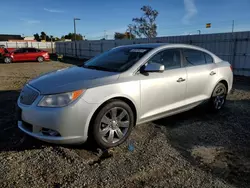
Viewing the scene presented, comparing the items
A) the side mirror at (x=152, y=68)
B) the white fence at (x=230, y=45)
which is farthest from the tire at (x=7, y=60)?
the side mirror at (x=152, y=68)

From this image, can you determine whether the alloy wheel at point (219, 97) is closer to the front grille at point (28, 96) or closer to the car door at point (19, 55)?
the front grille at point (28, 96)

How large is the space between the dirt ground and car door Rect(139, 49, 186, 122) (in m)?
0.44

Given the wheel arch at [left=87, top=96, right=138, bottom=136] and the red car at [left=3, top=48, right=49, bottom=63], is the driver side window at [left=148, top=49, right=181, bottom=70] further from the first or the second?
the red car at [left=3, top=48, right=49, bottom=63]

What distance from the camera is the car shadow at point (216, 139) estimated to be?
276cm

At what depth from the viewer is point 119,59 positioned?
3885mm

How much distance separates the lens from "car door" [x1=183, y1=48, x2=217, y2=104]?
13.6ft

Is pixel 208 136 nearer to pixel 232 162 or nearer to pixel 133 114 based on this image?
pixel 232 162

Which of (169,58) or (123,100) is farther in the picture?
(169,58)

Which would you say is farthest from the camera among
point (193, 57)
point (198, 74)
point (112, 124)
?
point (193, 57)

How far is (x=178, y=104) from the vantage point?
400 cm

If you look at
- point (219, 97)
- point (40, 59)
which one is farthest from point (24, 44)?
point (219, 97)

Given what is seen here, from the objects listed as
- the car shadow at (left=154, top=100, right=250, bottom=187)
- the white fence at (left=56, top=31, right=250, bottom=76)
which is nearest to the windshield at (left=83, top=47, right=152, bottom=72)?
the car shadow at (left=154, top=100, right=250, bottom=187)

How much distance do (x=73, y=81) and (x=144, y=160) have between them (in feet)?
4.76

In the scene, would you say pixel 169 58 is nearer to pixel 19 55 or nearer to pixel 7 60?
pixel 19 55
